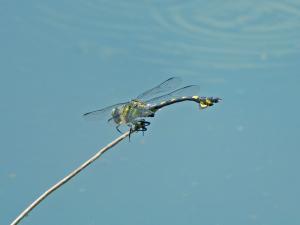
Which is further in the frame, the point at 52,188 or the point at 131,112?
the point at 131,112

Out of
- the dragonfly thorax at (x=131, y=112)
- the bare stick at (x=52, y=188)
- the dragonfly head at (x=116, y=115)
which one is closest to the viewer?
the bare stick at (x=52, y=188)

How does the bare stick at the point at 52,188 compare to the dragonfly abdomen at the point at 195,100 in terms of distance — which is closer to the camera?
the bare stick at the point at 52,188

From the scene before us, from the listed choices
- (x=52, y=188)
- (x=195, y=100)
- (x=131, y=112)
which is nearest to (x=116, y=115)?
(x=131, y=112)

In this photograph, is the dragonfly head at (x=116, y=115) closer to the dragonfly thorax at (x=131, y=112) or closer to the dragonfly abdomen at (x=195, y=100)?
the dragonfly thorax at (x=131, y=112)

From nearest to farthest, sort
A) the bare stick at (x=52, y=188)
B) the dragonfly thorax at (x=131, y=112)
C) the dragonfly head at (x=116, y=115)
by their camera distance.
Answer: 1. the bare stick at (x=52, y=188)
2. the dragonfly thorax at (x=131, y=112)
3. the dragonfly head at (x=116, y=115)

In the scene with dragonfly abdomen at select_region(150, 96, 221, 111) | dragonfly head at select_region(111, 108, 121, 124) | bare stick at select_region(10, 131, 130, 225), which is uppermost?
dragonfly head at select_region(111, 108, 121, 124)

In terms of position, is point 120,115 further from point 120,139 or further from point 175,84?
point 120,139

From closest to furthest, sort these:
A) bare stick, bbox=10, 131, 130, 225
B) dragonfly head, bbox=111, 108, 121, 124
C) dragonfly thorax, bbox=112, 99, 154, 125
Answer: bare stick, bbox=10, 131, 130, 225
dragonfly thorax, bbox=112, 99, 154, 125
dragonfly head, bbox=111, 108, 121, 124

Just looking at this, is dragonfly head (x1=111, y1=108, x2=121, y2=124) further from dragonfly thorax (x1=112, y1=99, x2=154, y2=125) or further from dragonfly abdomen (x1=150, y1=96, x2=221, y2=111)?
dragonfly abdomen (x1=150, y1=96, x2=221, y2=111)

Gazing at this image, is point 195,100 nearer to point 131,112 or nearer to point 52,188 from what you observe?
point 131,112

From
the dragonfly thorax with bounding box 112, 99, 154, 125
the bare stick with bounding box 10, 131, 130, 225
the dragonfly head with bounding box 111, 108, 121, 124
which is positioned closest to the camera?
the bare stick with bounding box 10, 131, 130, 225

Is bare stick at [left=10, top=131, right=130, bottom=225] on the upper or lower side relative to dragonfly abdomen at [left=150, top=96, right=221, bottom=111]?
lower
